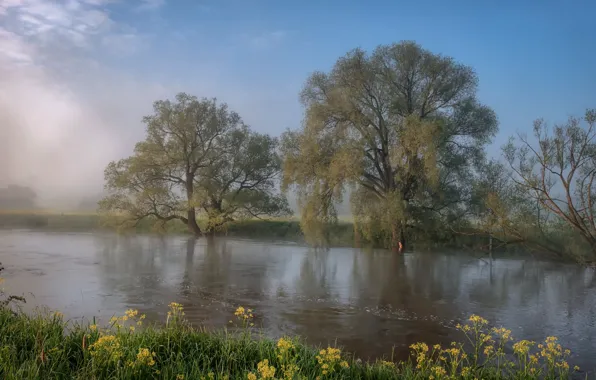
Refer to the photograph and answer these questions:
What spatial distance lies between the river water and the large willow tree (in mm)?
2673

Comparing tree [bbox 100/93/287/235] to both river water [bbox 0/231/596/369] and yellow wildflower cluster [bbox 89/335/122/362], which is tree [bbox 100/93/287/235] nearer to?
river water [bbox 0/231/596/369]

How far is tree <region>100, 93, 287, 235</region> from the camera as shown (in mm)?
24922

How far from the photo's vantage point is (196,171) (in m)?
26.5

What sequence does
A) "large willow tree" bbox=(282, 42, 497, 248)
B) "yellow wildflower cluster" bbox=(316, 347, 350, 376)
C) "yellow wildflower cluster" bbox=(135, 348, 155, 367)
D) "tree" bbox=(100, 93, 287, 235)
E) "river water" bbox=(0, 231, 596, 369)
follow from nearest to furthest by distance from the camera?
"yellow wildflower cluster" bbox=(135, 348, 155, 367)
"yellow wildflower cluster" bbox=(316, 347, 350, 376)
"river water" bbox=(0, 231, 596, 369)
"large willow tree" bbox=(282, 42, 497, 248)
"tree" bbox=(100, 93, 287, 235)

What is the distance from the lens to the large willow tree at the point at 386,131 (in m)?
19.6

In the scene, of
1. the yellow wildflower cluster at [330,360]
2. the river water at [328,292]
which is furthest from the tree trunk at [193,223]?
the yellow wildflower cluster at [330,360]

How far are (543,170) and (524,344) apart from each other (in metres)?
13.2

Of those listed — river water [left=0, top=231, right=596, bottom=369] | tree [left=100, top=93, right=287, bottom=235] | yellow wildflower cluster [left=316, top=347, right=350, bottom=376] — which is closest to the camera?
yellow wildflower cluster [left=316, top=347, right=350, bottom=376]

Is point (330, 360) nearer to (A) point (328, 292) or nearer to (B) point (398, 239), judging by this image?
(A) point (328, 292)

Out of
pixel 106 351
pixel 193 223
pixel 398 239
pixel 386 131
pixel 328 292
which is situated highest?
pixel 386 131

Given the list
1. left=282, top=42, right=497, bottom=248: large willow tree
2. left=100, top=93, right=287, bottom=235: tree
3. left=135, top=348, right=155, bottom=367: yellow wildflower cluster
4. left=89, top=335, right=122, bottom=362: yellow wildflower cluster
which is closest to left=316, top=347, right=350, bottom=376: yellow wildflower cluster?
left=135, top=348, right=155, bottom=367: yellow wildflower cluster

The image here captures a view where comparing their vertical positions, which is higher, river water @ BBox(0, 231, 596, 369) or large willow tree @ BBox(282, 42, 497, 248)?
large willow tree @ BBox(282, 42, 497, 248)

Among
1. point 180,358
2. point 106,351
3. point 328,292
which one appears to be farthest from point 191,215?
point 106,351

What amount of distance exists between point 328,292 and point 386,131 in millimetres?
10930
